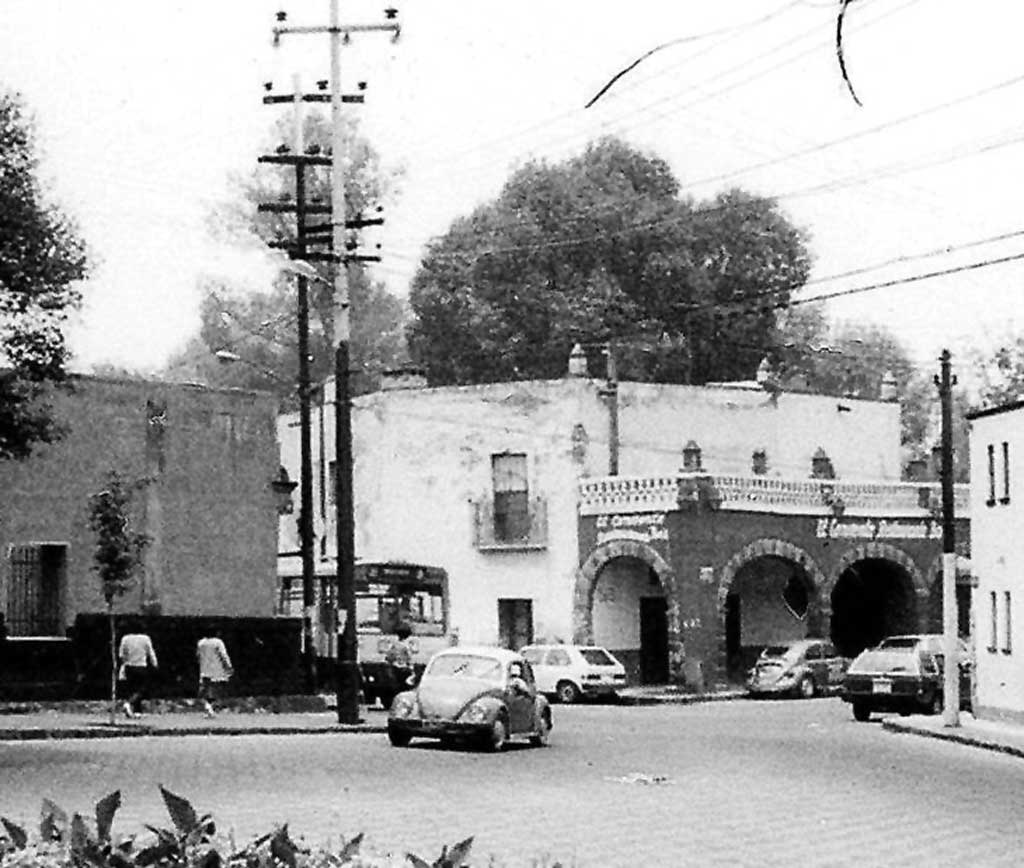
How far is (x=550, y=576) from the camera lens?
55125 mm

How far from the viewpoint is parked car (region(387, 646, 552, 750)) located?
28688 mm

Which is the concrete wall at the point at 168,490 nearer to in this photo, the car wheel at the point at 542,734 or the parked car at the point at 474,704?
the parked car at the point at 474,704

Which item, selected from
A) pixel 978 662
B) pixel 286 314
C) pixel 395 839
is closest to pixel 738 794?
pixel 395 839

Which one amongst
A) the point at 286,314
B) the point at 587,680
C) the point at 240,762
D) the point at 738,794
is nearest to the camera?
the point at 738,794

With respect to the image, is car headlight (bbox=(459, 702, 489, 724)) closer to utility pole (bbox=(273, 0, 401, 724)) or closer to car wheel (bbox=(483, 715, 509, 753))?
car wheel (bbox=(483, 715, 509, 753))

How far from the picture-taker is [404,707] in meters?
29.3

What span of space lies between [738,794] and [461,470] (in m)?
35.8

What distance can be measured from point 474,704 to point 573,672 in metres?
19.8

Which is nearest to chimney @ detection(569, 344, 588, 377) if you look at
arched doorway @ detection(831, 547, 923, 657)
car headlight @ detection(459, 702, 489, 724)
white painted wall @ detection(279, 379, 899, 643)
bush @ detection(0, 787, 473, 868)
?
white painted wall @ detection(279, 379, 899, 643)

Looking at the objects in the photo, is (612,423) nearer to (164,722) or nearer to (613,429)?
(613,429)

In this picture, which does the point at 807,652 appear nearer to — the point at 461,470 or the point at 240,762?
the point at 461,470

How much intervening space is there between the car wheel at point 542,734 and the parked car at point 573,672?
687 inches

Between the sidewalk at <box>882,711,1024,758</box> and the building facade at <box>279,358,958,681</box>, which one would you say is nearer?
the sidewalk at <box>882,711,1024,758</box>

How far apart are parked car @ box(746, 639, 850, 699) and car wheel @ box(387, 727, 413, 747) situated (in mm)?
21707
